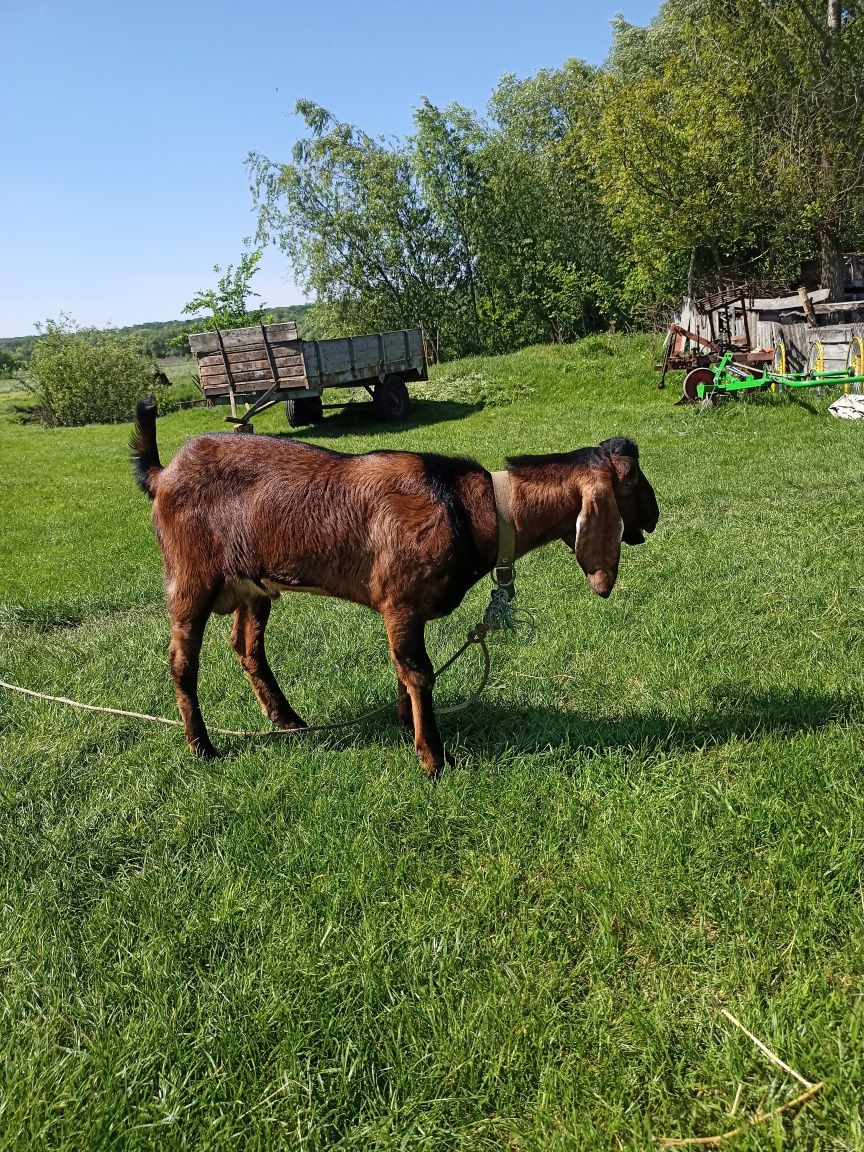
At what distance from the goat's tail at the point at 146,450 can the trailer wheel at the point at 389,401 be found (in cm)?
1607

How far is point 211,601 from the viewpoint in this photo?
388 cm

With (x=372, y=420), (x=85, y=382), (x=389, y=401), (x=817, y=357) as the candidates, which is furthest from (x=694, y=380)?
(x=85, y=382)

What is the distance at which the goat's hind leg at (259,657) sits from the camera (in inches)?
170

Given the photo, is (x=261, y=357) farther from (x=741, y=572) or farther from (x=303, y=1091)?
(x=303, y=1091)

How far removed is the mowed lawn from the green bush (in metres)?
30.4

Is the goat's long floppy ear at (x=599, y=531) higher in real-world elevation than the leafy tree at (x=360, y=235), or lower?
lower

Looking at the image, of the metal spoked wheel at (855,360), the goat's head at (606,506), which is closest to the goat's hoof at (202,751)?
the goat's head at (606,506)

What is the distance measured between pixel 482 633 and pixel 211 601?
4.50ft

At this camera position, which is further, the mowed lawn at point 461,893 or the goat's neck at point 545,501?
the goat's neck at point 545,501

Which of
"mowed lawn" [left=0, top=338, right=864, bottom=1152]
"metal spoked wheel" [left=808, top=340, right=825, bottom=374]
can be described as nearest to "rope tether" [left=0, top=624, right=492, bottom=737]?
"mowed lawn" [left=0, top=338, right=864, bottom=1152]

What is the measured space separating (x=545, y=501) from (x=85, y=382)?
3399cm

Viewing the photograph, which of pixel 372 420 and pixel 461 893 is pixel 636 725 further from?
pixel 372 420

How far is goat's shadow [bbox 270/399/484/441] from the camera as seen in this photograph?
1895 cm

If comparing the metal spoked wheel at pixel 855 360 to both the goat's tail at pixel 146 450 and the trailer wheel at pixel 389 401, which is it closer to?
the trailer wheel at pixel 389 401
